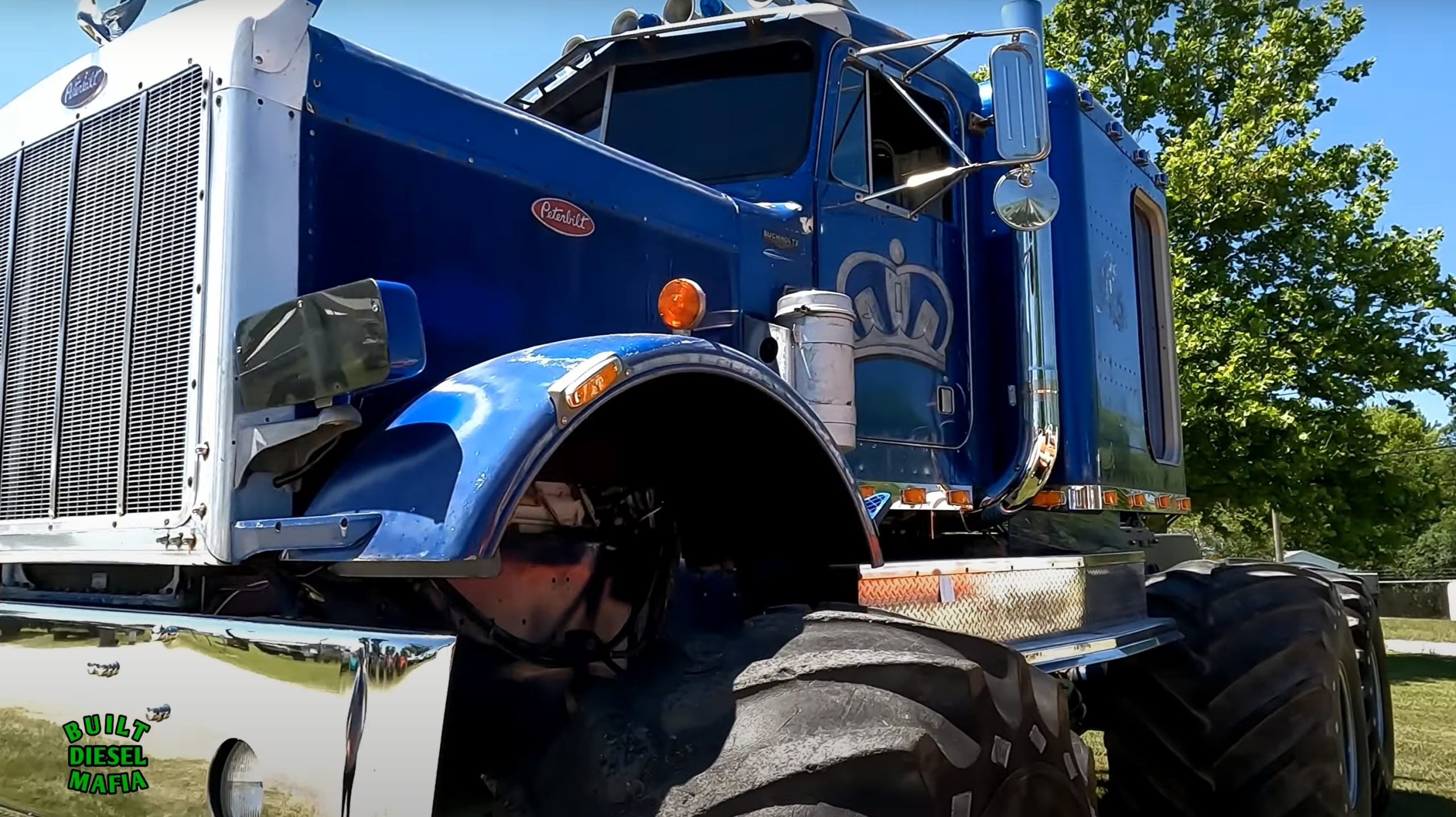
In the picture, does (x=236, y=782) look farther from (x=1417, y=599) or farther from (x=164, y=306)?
(x=1417, y=599)

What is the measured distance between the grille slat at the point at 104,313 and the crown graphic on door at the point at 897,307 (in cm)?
214

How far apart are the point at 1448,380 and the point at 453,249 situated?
50.1ft

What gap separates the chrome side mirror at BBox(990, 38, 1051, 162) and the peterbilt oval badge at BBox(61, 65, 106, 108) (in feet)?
7.79

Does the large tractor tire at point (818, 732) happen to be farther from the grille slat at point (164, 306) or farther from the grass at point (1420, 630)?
the grass at point (1420, 630)

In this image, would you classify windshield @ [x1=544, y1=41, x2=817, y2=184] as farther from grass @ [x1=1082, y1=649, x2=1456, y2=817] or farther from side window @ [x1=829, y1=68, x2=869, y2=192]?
grass @ [x1=1082, y1=649, x2=1456, y2=817]

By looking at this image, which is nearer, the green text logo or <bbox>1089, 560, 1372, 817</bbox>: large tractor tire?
the green text logo

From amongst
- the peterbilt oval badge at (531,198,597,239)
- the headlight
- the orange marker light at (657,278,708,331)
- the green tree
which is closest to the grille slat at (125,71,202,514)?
the headlight

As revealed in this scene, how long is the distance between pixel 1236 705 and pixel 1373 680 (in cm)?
241

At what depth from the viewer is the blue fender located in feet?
6.75

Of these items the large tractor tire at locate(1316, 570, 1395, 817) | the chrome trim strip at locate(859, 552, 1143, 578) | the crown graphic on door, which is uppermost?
the crown graphic on door

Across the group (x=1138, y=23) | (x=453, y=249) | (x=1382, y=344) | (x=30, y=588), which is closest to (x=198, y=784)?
(x=30, y=588)

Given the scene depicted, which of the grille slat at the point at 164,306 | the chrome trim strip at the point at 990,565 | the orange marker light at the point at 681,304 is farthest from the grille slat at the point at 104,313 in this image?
the chrome trim strip at the point at 990,565

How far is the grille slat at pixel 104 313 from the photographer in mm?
2555

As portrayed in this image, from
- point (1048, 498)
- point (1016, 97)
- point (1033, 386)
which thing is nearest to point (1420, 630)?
point (1048, 498)
